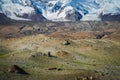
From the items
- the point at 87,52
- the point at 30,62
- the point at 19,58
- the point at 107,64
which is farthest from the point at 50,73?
the point at 87,52

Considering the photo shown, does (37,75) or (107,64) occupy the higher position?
(37,75)

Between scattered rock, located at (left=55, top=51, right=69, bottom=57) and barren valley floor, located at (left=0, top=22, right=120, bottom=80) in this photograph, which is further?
scattered rock, located at (left=55, top=51, right=69, bottom=57)

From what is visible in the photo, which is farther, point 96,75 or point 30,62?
point 30,62

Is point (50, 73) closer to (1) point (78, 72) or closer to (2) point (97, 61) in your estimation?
(1) point (78, 72)

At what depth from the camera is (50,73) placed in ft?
165

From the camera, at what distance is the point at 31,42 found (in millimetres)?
83562

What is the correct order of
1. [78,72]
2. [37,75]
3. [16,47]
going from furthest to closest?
[16,47] < [78,72] < [37,75]

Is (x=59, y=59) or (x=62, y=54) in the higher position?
(x=59, y=59)

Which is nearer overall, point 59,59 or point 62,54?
point 59,59

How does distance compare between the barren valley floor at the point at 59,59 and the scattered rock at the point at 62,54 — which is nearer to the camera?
the barren valley floor at the point at 59,59

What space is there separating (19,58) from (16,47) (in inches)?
748

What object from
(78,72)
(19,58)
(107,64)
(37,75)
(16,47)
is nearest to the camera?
(37,75)

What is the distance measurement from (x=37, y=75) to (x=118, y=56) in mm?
31858

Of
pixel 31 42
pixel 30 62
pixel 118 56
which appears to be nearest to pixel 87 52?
pixel 118 56
